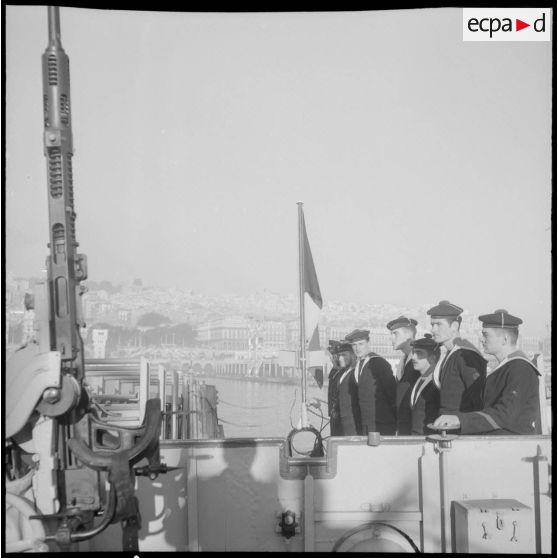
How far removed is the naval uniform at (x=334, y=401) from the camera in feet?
12.2

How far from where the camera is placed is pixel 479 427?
3.45m

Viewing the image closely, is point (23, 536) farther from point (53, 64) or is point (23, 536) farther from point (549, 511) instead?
point (549, 511)

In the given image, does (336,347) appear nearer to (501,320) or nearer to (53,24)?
(501,320)

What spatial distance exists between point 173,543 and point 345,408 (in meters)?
1.14

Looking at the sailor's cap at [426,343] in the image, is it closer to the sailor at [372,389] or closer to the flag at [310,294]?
the sailor at [372,389]

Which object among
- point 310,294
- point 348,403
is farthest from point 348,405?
point 310,294

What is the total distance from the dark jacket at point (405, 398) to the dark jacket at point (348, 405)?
225 mm

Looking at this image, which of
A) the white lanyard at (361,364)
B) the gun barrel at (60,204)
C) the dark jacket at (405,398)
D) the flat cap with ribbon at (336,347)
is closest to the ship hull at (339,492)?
the dark jacket at (405,398)

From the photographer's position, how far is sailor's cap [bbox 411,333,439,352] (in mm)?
3615

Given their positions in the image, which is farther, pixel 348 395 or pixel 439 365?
pixel 348 395

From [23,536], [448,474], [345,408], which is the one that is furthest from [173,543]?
[448,474]

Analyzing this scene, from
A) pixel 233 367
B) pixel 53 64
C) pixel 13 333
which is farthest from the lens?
pixel 233 367

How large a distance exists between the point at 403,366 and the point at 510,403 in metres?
0.57

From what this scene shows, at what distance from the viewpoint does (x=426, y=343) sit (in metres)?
3.63
